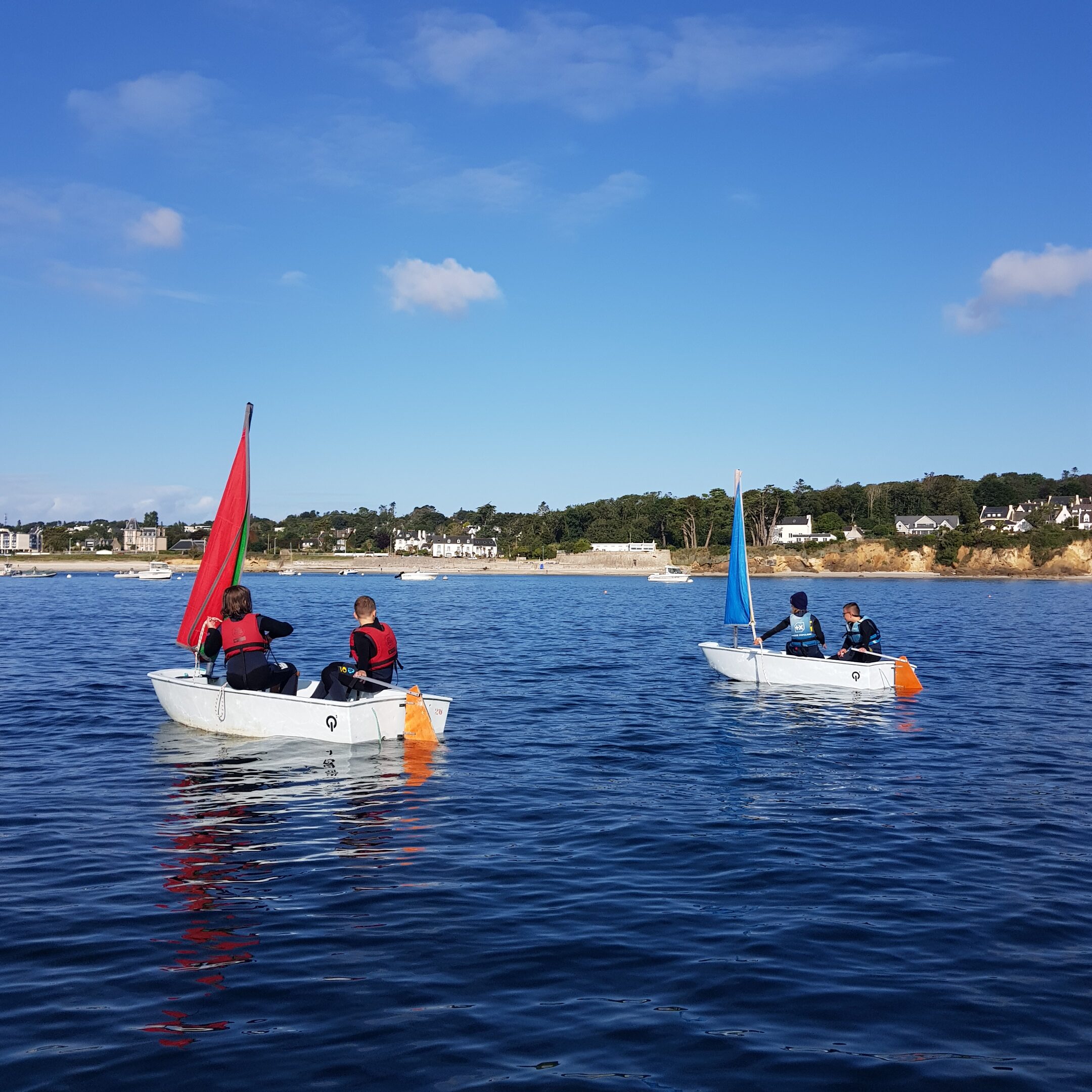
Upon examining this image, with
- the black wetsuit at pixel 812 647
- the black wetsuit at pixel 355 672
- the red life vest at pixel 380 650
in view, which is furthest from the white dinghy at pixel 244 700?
the black wetsuit at pixel 812 647

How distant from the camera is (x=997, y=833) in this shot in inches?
433

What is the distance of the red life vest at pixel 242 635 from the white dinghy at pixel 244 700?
0.71m

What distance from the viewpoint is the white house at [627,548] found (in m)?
169

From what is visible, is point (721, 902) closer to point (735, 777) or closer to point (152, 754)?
point (735, 777)

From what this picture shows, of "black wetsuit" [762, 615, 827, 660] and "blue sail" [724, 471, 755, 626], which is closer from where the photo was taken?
"black wetsuit" [762, 615, 827, 660]

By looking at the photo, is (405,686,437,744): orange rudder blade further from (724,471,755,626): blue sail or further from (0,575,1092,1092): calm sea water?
(724,471,755,626): blue sail

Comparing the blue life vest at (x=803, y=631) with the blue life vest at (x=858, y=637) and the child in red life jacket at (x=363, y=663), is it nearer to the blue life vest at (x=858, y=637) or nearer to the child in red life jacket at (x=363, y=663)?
the blue life vest at (x=858, y=637)

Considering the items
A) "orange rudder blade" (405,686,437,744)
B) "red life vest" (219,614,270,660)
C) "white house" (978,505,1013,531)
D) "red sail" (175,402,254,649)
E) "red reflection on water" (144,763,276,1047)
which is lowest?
"red reflection on water" (144,763,276,1047)

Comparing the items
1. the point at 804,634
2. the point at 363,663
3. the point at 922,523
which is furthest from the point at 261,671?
the point at 922,523

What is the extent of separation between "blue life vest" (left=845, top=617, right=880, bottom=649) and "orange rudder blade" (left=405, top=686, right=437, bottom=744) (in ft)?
37.0

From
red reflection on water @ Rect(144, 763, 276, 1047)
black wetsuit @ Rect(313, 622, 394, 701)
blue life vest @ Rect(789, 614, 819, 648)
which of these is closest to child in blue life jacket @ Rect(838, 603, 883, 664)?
blue life vest @ Rect(789, 614, 819, 648)

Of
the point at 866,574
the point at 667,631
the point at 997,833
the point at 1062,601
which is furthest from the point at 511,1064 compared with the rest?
the point at 866,574

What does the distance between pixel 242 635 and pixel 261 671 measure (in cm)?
71

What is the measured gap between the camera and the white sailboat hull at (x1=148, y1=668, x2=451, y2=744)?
14883mm
